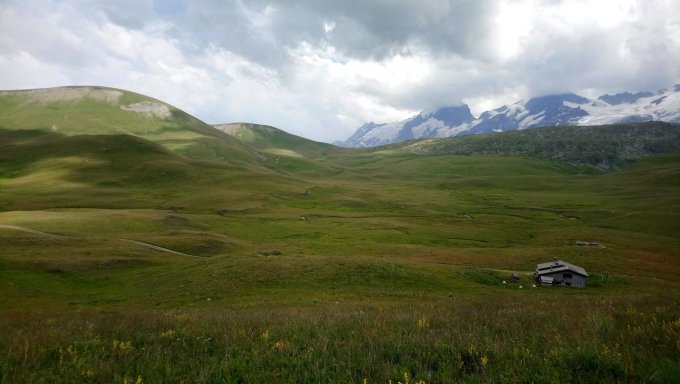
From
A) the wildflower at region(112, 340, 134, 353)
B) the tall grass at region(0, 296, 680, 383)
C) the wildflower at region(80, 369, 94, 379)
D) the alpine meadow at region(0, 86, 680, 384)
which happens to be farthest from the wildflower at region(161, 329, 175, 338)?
the wildflower at region(80, 369, 94, 379)

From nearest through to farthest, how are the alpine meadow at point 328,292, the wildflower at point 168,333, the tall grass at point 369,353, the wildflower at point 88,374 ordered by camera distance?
1. the tall grass at point 369,353
2. the wildflower at point 88,374
3. the alpine meadow at point 328,292
4. the wildflower at point 168,333

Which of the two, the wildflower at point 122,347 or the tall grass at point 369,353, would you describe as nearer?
the tall grass at point 369,353

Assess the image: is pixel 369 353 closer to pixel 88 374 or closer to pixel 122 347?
pixel 88 374

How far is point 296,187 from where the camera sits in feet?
648

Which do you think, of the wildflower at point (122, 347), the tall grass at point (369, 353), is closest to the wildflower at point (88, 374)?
the tall grass at point (369, 353)

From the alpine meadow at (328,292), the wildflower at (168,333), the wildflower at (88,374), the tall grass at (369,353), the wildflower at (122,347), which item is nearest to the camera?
the tall grass at (369,353)

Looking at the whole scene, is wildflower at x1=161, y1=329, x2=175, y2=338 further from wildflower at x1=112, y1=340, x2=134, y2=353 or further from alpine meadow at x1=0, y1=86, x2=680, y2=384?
wildflower at x1=112, y1=340, x2=134, y2=353

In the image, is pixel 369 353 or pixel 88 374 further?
pixel 369 353

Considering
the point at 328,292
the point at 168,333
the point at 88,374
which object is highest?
the point at 88,374

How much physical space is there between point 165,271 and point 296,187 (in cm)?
14659

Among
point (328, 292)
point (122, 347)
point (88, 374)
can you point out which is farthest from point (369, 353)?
point (328, 292)

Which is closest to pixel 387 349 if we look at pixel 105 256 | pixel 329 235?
pixel 105 256

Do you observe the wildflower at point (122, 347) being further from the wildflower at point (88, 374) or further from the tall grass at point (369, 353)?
the wildflower at point (88, 374)

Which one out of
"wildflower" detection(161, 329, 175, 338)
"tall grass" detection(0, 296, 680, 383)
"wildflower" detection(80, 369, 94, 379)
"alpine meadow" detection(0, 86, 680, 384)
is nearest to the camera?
"tall grass" detection(0, 296, 680, 383)
